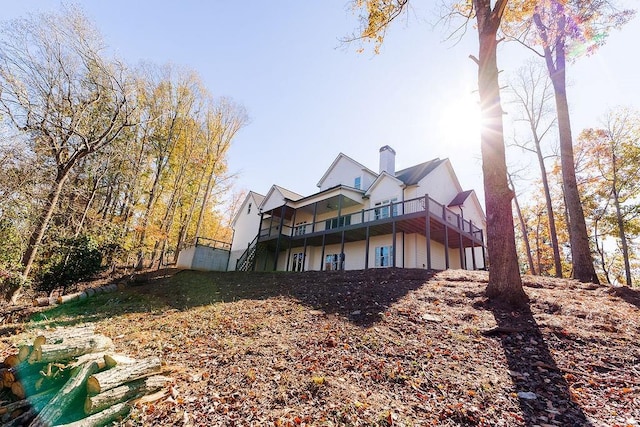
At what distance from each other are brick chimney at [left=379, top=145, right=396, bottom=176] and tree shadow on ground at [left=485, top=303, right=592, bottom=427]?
14889 millimetres

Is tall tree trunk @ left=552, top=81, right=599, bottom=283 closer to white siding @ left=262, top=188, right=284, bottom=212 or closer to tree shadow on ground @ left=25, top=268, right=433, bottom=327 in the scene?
tree shadow on ground @ left=25, top=268, right=433, bottom=327

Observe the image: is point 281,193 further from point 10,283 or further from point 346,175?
point 10,283

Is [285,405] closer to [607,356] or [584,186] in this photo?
[607,356]

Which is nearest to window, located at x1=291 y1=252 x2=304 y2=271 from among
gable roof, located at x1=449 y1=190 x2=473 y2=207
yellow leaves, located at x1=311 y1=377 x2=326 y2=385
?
gable roof, located at x1=449 y1=190 x2=473 y2=207

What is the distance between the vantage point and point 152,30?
985 cm

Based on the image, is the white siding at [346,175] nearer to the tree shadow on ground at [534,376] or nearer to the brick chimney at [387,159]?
the brick chimney at [387,159]

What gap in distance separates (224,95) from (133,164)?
8.86 meters

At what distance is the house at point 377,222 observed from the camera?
14.6 metres

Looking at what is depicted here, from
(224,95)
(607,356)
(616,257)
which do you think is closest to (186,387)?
(607,356)

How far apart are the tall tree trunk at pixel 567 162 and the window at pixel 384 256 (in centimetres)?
787

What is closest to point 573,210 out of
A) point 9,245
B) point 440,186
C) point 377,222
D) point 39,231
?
point 377,222

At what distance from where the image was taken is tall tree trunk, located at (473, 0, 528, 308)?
611 cm

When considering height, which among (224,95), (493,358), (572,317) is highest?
(224,95)

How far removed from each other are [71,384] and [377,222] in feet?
42.3
